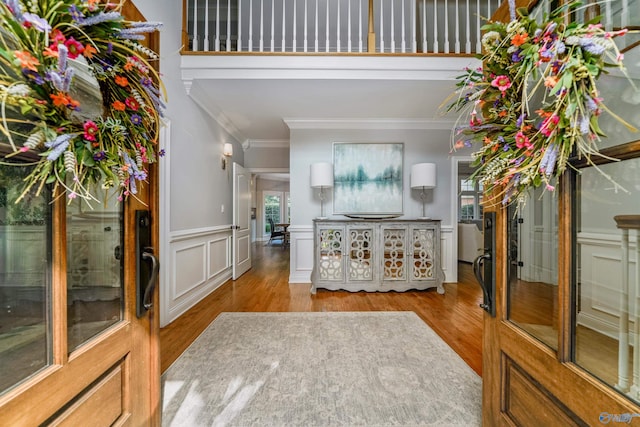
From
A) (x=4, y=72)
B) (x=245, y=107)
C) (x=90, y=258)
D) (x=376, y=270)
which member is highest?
(x=245, y=107)

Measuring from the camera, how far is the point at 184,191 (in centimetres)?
287

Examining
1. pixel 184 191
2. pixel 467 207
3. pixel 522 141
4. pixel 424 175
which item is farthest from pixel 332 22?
pixel 467 207

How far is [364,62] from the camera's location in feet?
9.02

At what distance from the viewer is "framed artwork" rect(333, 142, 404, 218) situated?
4.07m

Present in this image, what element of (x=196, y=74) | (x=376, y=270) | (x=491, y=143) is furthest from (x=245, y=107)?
(x=491, y=143)

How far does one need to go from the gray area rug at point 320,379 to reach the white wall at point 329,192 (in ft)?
5.84

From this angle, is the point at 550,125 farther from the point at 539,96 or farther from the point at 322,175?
the point at 322,175

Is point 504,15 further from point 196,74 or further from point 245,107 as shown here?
point 245,107

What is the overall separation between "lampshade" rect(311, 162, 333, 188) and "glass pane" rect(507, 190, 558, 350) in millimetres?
2815

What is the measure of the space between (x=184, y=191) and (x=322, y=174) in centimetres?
178

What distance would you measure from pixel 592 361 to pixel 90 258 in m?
1.57

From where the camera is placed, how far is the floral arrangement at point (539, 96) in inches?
23.8

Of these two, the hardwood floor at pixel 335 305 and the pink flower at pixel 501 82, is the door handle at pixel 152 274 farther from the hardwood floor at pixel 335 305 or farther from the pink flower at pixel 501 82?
the pink flower at pixel 501 82

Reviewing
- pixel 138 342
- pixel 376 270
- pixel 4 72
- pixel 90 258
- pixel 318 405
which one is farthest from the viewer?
pixel 376 270
